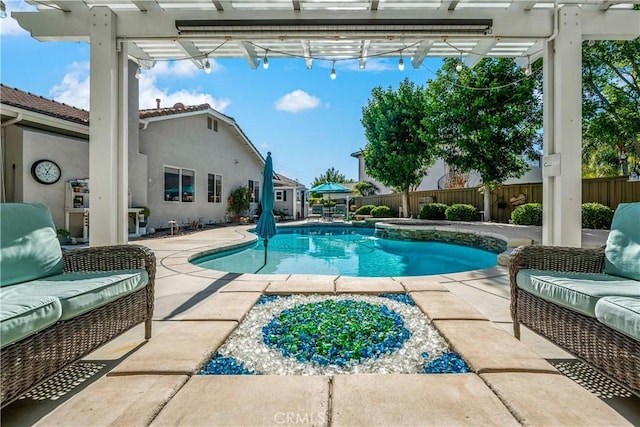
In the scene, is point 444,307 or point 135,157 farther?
point 135,157

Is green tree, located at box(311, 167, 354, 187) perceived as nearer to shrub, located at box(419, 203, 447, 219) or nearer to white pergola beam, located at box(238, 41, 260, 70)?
shrub, located at box(419, 203, 447, 219)

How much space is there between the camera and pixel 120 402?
1.41 meters

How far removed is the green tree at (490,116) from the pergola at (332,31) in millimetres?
6795

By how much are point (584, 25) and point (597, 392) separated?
12.8ft

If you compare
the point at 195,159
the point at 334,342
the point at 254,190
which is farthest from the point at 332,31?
the point at 254,190

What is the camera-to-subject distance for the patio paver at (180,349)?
1.68m

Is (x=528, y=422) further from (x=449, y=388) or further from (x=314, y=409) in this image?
(x=314, y=409)

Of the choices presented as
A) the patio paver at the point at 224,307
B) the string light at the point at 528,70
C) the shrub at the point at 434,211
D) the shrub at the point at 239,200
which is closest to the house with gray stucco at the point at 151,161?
the shrub at the point at 239,200

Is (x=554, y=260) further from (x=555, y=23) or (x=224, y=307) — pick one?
(x=555, y=23)

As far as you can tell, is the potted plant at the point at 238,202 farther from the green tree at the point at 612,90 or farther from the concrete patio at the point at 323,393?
the green tree at the point at 612,90

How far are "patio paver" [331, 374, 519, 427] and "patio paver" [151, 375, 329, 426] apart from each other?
0.10 m

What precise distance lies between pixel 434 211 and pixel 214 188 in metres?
9.57

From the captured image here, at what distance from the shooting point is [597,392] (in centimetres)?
166

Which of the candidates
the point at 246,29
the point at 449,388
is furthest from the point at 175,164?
the point at 449,388
